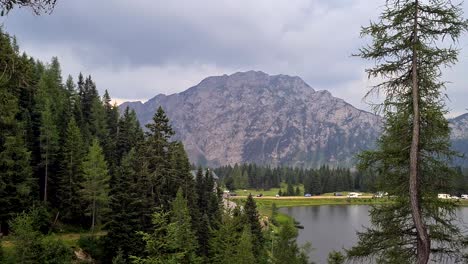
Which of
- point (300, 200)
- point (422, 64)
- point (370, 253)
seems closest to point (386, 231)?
point (370, 253)

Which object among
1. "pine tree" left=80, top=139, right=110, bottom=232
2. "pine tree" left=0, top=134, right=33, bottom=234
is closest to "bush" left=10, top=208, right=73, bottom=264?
"pine tree" left=0, top=134, right=33, bottom=234

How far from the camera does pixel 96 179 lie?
51844 millimetres

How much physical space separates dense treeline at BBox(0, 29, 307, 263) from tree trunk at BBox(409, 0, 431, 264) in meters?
10.1

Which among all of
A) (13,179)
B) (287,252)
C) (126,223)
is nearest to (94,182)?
(13,179)

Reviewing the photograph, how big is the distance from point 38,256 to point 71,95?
6260 cm

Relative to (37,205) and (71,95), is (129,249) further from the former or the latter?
(71,95)

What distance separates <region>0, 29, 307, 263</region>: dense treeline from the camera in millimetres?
34250

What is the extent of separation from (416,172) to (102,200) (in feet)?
150

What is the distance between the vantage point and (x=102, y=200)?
169 ft

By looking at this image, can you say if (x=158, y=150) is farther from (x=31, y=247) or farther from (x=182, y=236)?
(x=31, y=247)

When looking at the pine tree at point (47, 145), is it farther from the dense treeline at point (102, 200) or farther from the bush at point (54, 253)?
the bush at point (54, 253)

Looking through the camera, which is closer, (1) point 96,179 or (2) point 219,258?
(2) point 219,258

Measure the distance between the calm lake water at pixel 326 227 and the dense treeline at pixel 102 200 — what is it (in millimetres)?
11941

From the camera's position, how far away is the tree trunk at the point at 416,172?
11.9 meters
